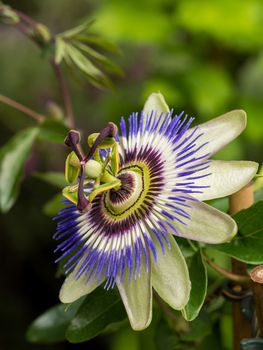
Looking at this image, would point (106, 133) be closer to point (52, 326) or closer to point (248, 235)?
point (248, 235)

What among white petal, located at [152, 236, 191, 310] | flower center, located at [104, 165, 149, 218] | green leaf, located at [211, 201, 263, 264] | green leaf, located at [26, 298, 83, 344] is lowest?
green leaf, located at [26, 298, 83, 344]

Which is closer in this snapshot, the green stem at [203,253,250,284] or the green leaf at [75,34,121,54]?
the green stem at [203,253,250,284]

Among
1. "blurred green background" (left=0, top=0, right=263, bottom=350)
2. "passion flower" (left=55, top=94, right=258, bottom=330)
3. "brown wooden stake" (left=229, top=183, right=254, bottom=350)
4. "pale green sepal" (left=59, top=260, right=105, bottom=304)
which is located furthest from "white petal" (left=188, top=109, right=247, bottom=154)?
"blurred green background" (left=0, top=0, right=263, bottom=350)

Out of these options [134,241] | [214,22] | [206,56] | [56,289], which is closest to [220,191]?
[134,241]

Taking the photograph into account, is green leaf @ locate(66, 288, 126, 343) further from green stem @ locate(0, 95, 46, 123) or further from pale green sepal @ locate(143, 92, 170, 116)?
green stem @ locate(0, 95, 46, 123)

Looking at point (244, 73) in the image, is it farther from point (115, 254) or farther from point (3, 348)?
point (115, 254)

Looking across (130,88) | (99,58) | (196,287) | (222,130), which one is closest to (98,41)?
(99,58)
